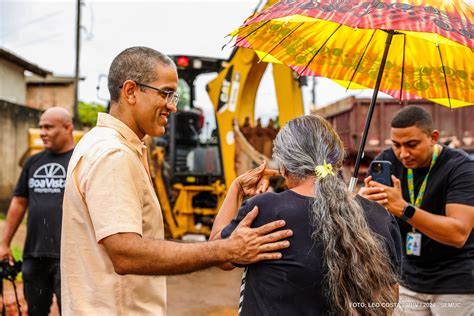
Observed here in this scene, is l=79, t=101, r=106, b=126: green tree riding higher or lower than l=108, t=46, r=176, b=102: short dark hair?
higher

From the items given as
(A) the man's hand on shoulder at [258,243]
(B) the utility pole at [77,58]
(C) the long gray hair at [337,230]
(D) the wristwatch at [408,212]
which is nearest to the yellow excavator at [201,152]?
(D) the wristwatch at [408,212]

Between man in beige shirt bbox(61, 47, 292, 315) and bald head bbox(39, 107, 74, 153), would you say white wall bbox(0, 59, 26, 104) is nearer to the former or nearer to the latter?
bald head bbox(39, 107, 74, 153)

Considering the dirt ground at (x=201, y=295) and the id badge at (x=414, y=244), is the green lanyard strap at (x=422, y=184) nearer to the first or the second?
the id badge at (x=414, y=244)

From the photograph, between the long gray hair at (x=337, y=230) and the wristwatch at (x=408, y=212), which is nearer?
the long gray hair at (x=337, y=230)

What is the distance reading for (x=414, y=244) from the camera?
381 centimetres

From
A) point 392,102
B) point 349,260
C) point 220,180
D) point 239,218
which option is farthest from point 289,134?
point 392,102

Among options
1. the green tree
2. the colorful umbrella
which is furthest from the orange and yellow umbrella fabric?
the green tree

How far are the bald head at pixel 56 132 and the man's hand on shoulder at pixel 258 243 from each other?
3.31 metres

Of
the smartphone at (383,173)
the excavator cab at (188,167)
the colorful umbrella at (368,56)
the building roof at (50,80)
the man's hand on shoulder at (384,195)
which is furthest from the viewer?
the building roof at (50,80)

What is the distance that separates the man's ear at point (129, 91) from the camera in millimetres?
2426

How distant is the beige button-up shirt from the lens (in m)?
2.13

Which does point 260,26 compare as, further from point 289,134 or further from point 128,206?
point 128,206

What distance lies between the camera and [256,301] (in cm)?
225

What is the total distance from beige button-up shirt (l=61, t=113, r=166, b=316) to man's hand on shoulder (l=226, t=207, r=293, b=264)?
0.37 m
